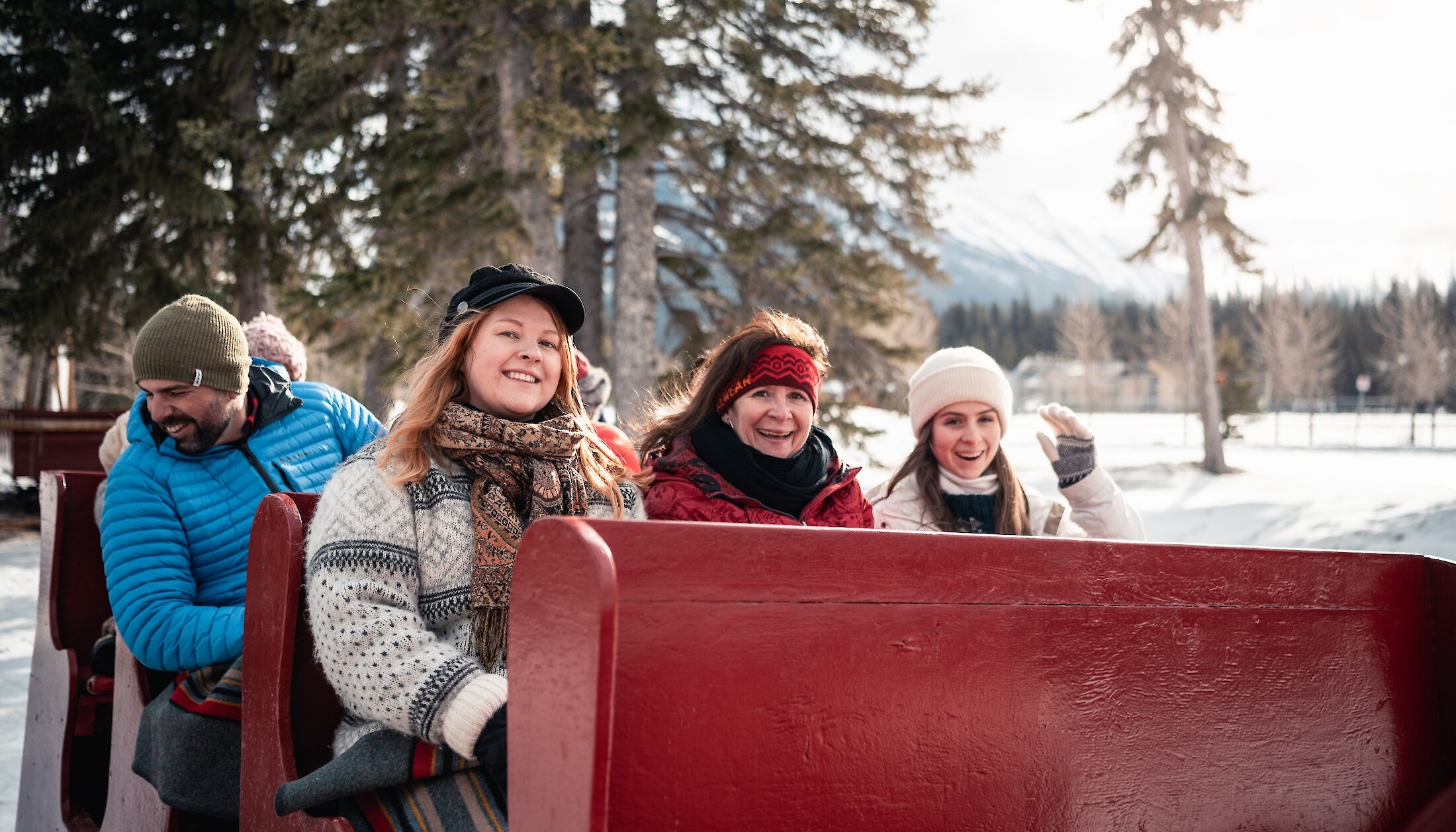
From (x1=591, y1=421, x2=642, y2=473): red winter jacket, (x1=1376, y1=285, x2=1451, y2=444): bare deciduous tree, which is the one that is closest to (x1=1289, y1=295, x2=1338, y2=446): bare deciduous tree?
(x1=1376, y1=285, x2=1451, y2=444): bare deciduous tree

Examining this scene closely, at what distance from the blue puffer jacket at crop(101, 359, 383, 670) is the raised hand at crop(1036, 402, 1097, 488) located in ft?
8.59

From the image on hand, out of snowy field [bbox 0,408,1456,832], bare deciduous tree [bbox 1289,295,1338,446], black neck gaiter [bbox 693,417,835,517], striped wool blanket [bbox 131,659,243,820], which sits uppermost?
bare deciduous tree [bbox 1289,295,1338,446]

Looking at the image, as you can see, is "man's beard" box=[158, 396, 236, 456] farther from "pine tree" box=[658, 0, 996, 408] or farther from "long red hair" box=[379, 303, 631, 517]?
"pine tree" box=[658, 0, 996, 408]

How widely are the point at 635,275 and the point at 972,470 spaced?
806cm

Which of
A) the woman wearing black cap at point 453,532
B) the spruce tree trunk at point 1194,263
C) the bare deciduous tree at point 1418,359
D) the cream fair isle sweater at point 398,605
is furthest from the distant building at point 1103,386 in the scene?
the cream fair isle sweater at point 398,605

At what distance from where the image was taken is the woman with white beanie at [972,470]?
3332 mm

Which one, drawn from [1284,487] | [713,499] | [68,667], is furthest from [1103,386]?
[68,667]

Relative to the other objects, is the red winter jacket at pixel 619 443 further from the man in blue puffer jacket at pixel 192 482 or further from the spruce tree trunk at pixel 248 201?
the spruce tree trunk at pixel 248 201

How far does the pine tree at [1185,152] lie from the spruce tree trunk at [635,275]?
12174 mm

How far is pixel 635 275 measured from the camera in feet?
36.1

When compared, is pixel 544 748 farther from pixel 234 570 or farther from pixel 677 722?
pixel 234 570

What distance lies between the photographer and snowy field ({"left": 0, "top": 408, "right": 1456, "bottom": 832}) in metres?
6.73

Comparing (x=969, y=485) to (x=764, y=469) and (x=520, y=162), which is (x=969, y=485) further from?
(x=520, y=162)

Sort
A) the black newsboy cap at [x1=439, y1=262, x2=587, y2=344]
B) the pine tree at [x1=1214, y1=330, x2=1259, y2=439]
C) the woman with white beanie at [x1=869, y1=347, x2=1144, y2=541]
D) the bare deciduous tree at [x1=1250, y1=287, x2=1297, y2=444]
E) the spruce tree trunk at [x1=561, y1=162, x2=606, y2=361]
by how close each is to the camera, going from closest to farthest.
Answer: the black newsboy cap at [x1=439, y1=262, x2=587, y2=344], the woman with white beanie at [x1=869, y1=347, x2=1144, y2=541], the spruce tree trunk at [x1=561, y1=162, x2=606, y2=361], the pine tree at [x1=1214, y1=330, x2=1259, y2=439], the bare deciduous tree at [x1=1250, y1=287, x2=1297, y2=444]
